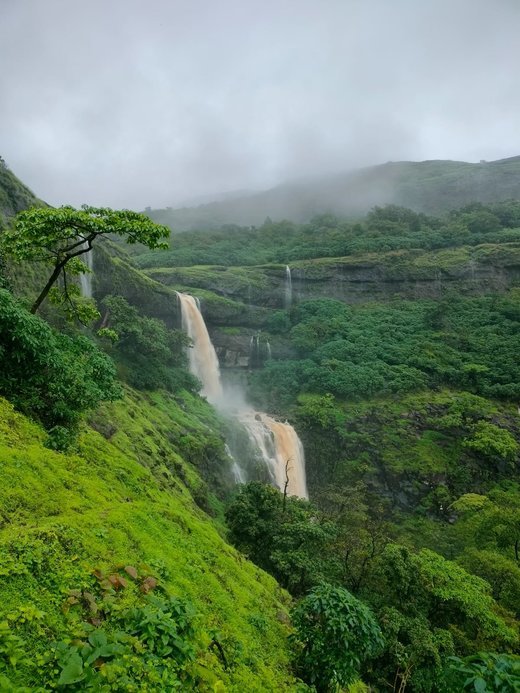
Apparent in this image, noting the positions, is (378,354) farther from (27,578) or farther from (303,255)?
(27,578)

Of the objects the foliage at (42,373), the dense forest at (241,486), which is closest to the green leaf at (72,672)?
the dense forest at (241,486)

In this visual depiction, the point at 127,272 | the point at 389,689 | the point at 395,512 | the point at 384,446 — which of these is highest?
the point at 127,272

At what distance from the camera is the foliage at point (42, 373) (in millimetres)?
7242

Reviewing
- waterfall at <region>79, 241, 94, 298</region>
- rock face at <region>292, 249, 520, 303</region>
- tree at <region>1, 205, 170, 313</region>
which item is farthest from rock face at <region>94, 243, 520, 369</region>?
tree at <region>1, 205, 170, 313</region>

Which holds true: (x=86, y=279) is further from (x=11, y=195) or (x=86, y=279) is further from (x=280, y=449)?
(x=280, y=449)

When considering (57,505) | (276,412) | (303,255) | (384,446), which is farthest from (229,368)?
(57,505)

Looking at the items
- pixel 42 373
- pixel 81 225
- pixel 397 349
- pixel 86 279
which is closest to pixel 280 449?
pixel 86 279

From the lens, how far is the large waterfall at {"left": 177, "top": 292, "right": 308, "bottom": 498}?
97.4 feet

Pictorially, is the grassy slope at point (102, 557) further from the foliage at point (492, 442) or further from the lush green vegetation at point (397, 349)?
the lush green vegetation at point (397, 349)

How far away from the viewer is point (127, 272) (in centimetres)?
3388

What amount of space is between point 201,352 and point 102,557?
35118 mm

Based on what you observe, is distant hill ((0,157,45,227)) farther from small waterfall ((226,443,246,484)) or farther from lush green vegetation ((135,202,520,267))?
lush green vegetation ((135,202,520,267))

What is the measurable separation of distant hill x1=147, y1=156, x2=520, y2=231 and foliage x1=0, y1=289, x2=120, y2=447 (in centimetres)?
11272

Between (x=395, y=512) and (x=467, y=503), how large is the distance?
653 cm
